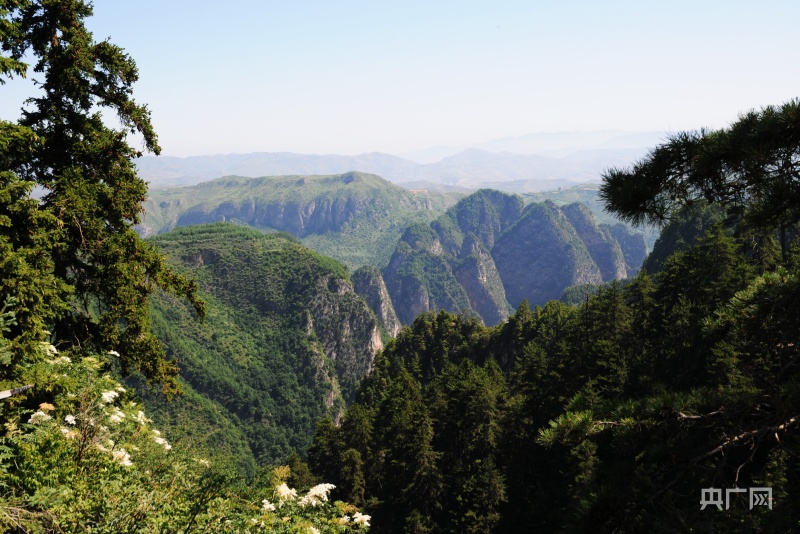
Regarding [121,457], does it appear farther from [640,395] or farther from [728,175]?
[640,395]

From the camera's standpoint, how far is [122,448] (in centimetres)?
930

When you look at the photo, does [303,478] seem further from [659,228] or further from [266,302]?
[266,302]

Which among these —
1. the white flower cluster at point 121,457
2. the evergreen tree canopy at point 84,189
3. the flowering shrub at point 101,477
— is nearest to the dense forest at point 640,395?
the flowering shrub at point 101,477

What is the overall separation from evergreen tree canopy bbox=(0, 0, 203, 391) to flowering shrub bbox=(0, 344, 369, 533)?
105 inches

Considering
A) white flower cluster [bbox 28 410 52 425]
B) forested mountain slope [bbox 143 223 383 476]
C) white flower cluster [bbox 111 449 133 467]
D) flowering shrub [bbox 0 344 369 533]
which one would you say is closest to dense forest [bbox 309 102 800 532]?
flowering shrub [bbox 0 344 369 533]

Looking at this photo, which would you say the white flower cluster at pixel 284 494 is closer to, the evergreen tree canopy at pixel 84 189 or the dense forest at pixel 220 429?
the dense forest at pixel 220 429

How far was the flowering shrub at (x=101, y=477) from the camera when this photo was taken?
21.6ft

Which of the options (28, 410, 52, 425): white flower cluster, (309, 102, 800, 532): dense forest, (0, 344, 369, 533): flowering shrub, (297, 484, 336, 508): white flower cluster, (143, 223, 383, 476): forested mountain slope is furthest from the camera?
(143, 223, 383, 476): forested mountain slope

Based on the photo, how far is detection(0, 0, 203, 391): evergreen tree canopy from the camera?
12.4 meters

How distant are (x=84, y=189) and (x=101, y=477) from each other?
8777 millimetres

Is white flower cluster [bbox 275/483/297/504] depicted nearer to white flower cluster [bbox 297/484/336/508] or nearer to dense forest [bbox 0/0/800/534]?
dense forest [bbox 0/0/800/534]

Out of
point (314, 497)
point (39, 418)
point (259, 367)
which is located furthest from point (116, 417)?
point (259, 367)

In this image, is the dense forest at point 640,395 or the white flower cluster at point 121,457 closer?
the dense forest at point 640,395

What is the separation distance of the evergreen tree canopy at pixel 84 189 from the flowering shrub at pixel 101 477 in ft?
8.79
